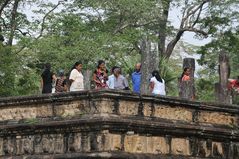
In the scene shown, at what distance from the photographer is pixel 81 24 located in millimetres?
25469

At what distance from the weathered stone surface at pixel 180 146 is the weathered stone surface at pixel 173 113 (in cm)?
40

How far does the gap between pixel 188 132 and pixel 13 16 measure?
45.9 ft

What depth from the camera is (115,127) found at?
11875mm

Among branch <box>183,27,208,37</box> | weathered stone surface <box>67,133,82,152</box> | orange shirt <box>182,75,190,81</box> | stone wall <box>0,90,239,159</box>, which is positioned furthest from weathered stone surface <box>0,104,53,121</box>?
branch <box>183,27,208,37</box>

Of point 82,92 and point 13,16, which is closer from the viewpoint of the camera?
point 82,92

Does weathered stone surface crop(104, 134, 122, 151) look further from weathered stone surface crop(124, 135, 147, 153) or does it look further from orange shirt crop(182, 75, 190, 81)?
orange shirt crop(182, 75, 190, 81)

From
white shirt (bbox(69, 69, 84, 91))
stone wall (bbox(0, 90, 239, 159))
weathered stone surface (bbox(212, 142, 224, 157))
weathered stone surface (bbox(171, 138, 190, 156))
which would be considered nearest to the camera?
stone wall (bbox(0, 90, 239, 159))

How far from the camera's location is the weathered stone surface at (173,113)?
12445 mm

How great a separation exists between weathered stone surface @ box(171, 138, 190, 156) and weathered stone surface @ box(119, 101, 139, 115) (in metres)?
0.88

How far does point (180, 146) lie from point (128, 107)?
1.19m

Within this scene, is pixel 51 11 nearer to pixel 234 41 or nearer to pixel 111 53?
pixel 111 53

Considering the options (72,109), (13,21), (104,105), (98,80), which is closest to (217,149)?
(104,105)

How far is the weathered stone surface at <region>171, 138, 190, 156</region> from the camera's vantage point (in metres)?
12.4

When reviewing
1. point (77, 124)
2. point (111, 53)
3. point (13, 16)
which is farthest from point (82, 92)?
point (13, 16)
